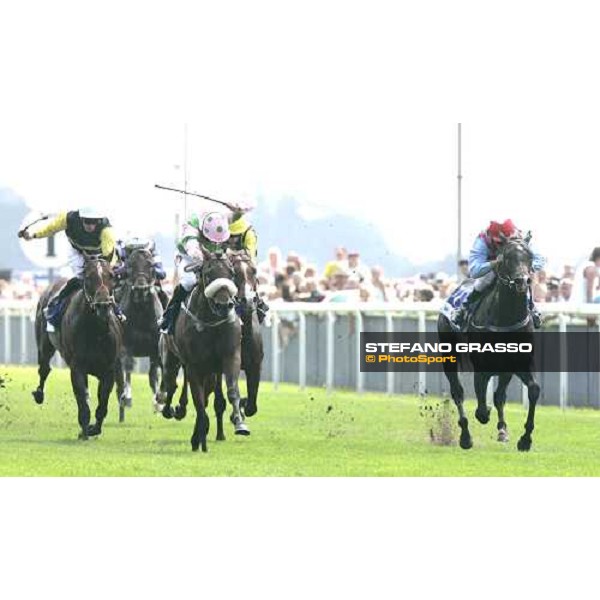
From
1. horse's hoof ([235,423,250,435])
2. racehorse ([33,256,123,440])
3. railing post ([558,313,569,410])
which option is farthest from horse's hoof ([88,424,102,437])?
railing post ([558,313,569,410])

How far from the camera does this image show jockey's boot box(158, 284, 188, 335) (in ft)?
57.8

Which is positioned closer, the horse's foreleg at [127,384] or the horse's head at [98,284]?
the horse's head at [98,284]

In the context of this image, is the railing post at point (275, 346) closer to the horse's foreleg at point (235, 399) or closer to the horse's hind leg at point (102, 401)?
the horse's hind leg at point (102, 401)

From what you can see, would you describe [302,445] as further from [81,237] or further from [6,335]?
[6,335]

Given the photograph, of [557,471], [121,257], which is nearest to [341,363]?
[121,257]

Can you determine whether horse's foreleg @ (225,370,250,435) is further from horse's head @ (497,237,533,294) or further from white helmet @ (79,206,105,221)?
white helmet @ (79,206,105,221)

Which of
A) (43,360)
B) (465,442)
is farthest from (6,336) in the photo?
(465,442)

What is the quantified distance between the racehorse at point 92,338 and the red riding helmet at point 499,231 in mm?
3001

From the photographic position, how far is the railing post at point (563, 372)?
70.8ft

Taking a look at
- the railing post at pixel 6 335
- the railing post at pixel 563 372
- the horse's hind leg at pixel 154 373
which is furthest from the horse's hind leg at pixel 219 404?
the railing post at pixel 6 335

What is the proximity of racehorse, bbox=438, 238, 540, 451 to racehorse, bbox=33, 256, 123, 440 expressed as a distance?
2713 millimetres

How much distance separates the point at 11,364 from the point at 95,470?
1798cm

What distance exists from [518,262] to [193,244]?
2320 mm

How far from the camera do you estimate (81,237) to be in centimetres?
1873
